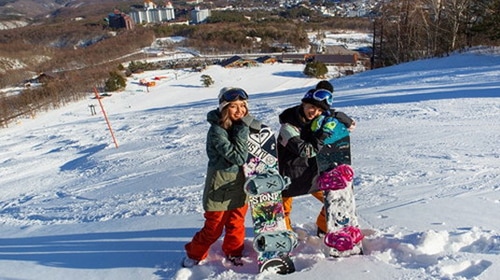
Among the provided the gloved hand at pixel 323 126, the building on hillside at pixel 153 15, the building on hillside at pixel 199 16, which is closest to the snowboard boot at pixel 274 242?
the gloved hand at pixel 323 126

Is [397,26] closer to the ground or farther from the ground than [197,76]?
farther from the ground

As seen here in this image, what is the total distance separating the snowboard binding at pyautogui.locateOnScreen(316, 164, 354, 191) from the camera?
2631mm

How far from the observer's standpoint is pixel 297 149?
2.50 metres

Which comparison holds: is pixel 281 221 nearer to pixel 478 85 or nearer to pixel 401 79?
pixel 478 85

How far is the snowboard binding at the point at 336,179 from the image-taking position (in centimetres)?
263

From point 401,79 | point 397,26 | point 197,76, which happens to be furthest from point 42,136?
point 197,76

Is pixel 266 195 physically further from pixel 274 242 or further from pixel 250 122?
pixel 250 122

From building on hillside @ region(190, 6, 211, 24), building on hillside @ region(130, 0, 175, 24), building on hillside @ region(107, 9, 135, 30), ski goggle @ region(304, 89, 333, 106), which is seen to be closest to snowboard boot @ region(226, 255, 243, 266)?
ski goggle @ region(304, 89, 333, 106)

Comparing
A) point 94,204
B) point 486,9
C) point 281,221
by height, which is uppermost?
point 486,9

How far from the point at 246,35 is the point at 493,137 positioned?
248 feet

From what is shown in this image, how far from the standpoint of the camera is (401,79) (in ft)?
38.8

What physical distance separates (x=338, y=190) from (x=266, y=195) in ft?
1.55

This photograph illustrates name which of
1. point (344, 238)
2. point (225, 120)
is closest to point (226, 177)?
point (225, 120)

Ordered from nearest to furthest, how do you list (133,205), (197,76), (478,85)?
(133,205) → (478,85) → (197,76)
